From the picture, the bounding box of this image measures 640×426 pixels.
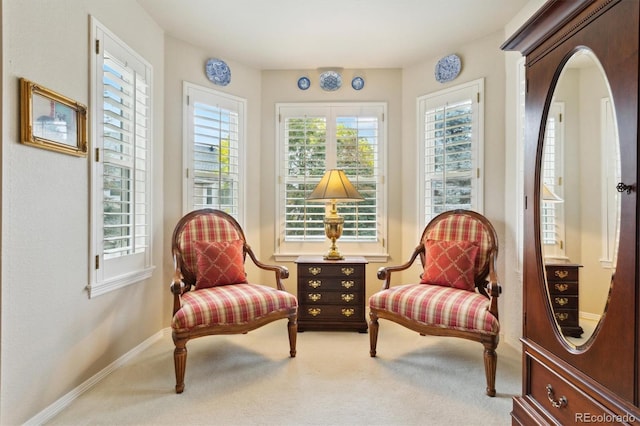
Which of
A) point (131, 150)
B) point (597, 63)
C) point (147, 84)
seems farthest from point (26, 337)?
point (597, 63)

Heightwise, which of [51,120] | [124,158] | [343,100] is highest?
[343,100]

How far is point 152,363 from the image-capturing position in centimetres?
240

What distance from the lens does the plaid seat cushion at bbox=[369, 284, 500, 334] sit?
2.04m

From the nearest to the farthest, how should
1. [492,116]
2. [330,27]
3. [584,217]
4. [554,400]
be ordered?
[584,217] → [554,400] → [330,27] → [492,116]

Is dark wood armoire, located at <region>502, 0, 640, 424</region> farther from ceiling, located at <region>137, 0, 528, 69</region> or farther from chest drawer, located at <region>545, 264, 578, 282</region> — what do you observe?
ceiling, located at <region>137, 0, 528, 69</region>

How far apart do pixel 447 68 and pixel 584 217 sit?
2451mm

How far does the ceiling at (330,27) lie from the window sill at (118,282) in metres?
2.04

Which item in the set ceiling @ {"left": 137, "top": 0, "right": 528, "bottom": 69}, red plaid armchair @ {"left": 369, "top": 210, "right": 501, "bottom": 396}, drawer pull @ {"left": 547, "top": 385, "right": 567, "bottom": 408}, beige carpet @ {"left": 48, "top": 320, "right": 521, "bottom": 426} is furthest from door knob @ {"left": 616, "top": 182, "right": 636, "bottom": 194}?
ceiling @ {"left": 137, "top": 0, "right": 528, "bottom": 69}

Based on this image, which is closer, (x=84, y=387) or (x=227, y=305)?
(x=84, y=387)

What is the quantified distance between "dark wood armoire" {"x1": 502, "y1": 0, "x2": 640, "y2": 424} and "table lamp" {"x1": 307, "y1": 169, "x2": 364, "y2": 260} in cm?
174

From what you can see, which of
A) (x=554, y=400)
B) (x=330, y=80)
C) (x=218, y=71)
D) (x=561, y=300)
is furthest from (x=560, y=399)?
(x=218, y=71)

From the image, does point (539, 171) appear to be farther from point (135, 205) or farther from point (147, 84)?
point (147, 84)

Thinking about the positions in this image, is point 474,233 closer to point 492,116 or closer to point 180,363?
point 492,116

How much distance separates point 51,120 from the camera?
70.7 inches
